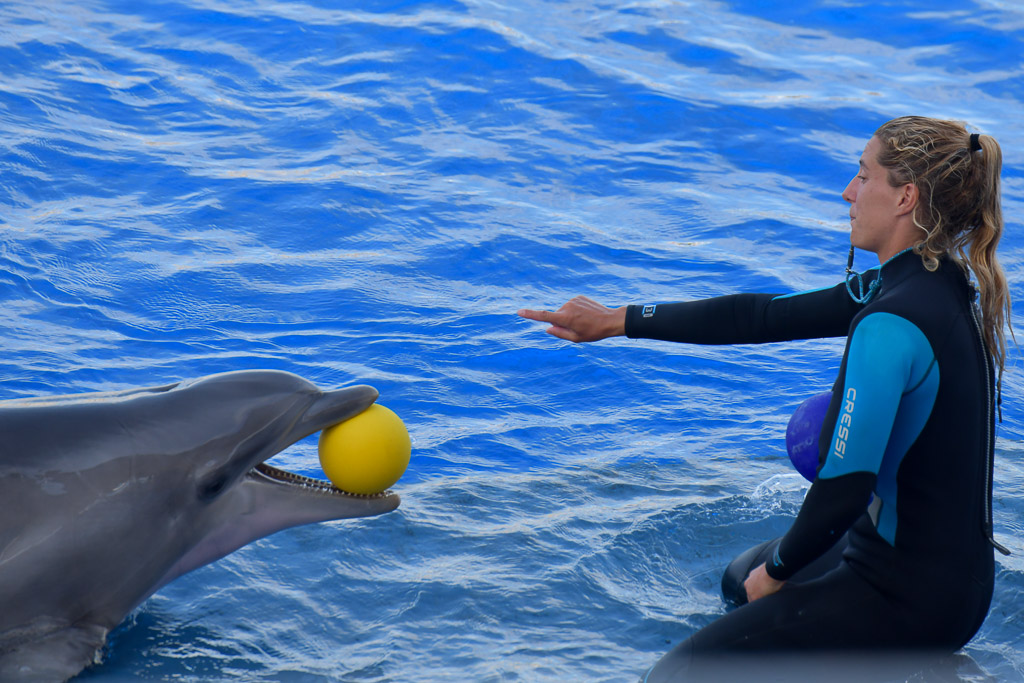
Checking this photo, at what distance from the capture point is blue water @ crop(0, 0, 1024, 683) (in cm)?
382

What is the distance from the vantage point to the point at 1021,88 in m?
11.5

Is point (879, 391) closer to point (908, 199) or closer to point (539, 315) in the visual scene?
point (908, 199)

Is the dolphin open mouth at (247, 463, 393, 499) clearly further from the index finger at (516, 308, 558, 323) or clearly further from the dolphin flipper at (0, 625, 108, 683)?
the index finger at (516, 308, 558, 323)

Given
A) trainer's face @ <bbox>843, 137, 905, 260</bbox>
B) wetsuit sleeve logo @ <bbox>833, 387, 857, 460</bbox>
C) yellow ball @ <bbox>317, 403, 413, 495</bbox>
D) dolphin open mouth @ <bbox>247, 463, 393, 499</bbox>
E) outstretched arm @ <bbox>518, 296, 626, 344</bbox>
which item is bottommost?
dolphin open mouth @ <bbox>247, 463, 393, 499</bbox>

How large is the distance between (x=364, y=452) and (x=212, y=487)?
432mm

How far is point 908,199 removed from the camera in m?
2.97

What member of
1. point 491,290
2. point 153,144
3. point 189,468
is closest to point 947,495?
point 189,468

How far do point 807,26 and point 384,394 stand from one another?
8.60m

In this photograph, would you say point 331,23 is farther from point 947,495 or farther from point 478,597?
point 947,495

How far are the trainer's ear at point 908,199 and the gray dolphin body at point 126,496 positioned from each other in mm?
1608

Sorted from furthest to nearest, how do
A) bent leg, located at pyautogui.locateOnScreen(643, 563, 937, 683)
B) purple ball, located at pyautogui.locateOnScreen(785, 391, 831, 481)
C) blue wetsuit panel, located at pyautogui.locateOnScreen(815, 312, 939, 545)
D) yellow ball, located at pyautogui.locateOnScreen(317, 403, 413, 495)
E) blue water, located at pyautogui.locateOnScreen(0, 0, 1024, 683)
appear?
1. blue water, located at pyautogui.locateOnScreen(0, 0, 1024, 683)
2. purple ball, located at pyautogui.locateOnScreen(785, 391, 831, 481)
3. yellow ball, located at pyautogui.locateOnScreen(317, 403, 413, 495)
4. bent leg, located at pyautogui.locateOnScreen(643, 563, 937, 683)
5. blue wetsuit panel, located at pyautogui.locateOnScreen(815, 312, 939, 545)

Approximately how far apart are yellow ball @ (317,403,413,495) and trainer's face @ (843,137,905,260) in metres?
1.43

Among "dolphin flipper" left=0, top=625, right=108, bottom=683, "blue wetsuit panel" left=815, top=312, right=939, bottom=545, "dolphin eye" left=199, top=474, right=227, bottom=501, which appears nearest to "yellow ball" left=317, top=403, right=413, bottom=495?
"dolphin eye" left=199, top=474, right=227, bottom=501

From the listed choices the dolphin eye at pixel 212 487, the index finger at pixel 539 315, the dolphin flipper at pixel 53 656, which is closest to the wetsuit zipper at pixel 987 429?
the index finger at pixel 539 315
